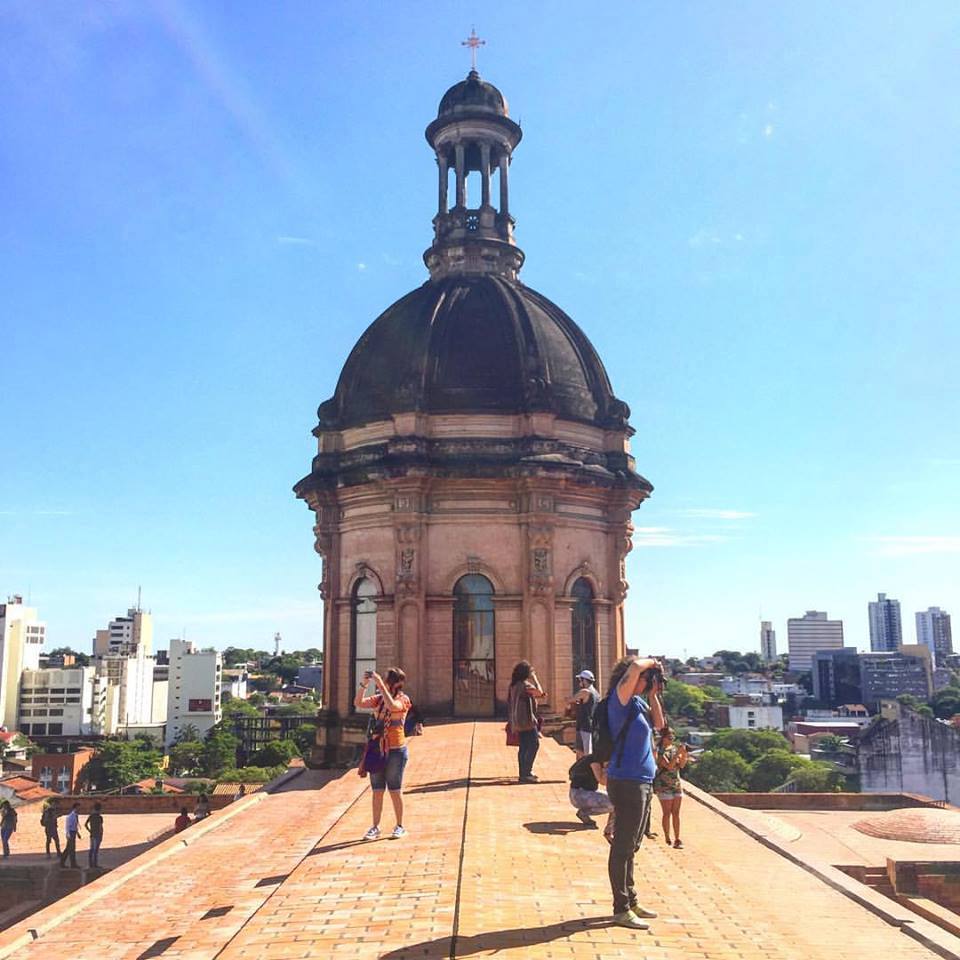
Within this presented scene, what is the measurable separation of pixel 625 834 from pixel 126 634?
19812 centimetres

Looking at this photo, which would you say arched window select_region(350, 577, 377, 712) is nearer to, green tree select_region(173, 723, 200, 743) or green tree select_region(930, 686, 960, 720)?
green tree select_region(173, 723, 200, 743)

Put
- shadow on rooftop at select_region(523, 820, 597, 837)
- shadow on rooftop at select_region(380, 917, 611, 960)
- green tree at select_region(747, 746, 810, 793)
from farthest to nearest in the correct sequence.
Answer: green tree at select_region(747, 746, 810, 793)
shadow on rooftop at select_region(523, 820, 597, 837)
shadow on rooftop at select_region(380, 917, 611, 960)

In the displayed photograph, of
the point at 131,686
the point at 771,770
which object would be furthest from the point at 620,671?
the point at 131,686

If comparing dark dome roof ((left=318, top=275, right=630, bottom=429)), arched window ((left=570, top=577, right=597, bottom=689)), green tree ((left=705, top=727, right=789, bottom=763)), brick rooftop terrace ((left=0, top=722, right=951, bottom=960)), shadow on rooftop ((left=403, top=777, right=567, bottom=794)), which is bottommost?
green tree ((left=705, top=727, right=789, bottom=763))

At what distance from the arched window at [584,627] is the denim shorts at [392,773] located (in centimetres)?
1274

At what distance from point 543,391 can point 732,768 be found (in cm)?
5647

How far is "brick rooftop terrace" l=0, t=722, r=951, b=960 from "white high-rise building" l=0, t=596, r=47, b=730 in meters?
110

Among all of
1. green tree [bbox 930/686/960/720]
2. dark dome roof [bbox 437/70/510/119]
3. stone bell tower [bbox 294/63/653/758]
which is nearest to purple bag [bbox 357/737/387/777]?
stone bell tower [bbox 294/63/653/758]

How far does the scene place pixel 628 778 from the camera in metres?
6.87

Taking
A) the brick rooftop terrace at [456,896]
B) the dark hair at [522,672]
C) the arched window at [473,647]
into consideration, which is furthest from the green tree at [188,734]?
the dark hair at [522,672]

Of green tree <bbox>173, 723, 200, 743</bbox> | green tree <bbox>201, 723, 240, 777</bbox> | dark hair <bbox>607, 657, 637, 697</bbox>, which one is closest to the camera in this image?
dark hair <bbox>607, 657, 637, 697</bbox>

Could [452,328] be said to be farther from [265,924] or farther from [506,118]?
[265,924]

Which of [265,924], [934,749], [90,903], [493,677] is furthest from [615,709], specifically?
[934,749]

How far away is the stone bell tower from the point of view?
69.5ft
